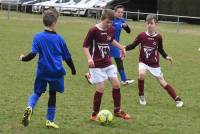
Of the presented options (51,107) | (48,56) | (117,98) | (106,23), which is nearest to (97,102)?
(117,98)

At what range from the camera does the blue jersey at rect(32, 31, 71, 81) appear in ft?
23.7

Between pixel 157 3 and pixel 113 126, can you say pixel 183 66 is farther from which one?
pixel 157 3

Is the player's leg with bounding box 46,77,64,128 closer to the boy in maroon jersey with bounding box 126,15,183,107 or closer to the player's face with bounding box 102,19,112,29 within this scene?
the player's face with bounding box 102,19,112,29

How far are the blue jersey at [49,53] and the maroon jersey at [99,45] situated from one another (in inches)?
36.2

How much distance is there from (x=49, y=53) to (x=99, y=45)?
1207 millimetres

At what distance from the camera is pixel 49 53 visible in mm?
7246

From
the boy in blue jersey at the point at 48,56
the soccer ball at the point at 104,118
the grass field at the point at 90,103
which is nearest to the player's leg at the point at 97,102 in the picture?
the grass field at the point at 90,103

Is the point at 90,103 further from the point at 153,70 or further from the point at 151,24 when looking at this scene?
the point at 151,24

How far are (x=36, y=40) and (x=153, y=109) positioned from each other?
116 inches

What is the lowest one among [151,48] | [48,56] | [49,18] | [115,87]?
[115,87]

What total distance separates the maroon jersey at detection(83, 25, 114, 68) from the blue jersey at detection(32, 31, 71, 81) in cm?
92

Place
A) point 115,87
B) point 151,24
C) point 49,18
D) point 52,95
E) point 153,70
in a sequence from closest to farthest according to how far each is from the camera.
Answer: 1. point 49,18
2. point 52,95
3. point 115,87
4. point 151,24
5. point 153,70

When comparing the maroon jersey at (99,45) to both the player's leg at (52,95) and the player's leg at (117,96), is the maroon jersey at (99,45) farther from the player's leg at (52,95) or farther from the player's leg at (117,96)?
the player's leg at (52,95)

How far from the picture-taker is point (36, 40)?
7.22 meters
